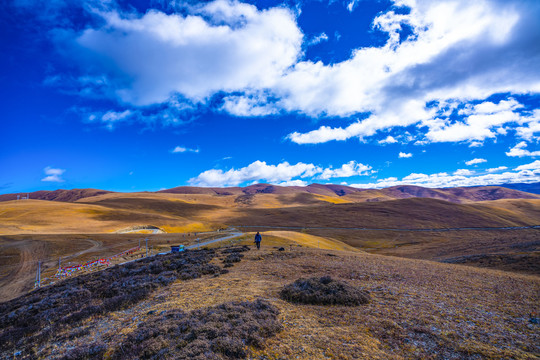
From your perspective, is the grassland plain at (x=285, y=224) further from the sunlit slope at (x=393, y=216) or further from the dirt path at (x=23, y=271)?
the sunlit slope at (x=393, y=216)

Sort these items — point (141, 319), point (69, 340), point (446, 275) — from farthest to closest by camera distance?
1. point (446, 275)
2. point (141, 319)
3. point (69, 340)

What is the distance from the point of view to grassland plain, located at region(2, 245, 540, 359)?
6.22m

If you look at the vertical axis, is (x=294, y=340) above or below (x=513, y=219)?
above

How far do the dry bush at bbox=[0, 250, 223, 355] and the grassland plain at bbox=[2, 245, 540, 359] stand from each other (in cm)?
44

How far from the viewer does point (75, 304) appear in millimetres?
11312

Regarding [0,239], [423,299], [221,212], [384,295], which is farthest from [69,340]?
[221,212]

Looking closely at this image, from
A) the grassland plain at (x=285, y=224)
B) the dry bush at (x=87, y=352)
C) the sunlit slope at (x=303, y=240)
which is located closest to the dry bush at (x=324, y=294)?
the dry bush at (x=87, y=352)

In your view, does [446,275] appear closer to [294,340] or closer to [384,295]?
[384,295]

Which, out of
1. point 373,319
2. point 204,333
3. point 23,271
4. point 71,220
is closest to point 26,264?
point 23,271

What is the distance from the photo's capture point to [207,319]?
7.71 meters

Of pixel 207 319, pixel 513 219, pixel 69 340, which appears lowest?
pixel 513 219

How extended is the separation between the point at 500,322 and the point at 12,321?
64.4ft

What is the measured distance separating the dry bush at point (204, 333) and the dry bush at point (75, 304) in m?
3.49

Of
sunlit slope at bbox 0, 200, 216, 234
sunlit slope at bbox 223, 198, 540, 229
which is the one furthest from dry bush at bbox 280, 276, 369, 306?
sunlit slope at bbox 223, 198, 540, 229
